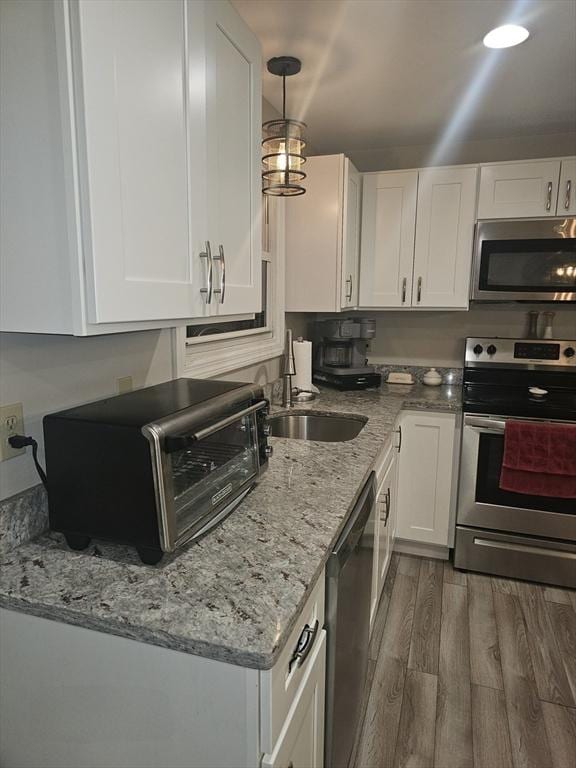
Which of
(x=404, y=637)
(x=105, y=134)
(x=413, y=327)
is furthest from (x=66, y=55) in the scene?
(x=413, y=327)

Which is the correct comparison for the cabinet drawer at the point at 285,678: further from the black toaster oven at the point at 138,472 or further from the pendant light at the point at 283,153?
the pendant light at the point at 283,153

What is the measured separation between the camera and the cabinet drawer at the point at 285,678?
823 millimetres

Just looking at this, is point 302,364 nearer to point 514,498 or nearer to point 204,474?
point 514,498

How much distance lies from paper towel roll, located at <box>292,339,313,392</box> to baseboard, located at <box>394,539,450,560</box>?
110 cm

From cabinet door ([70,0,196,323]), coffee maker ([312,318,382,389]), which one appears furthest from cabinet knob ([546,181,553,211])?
cabinet door ([70,0,196,323])

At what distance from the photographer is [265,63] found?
1991mm

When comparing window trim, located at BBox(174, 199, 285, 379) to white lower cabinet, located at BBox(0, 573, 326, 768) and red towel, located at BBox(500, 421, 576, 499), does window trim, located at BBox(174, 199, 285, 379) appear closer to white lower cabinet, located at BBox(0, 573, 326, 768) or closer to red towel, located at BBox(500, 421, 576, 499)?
white lower cabinet, located at BBox(0, 573, 326, 768)

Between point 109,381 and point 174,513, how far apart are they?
52cm

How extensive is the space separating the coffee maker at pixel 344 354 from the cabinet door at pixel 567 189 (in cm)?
115

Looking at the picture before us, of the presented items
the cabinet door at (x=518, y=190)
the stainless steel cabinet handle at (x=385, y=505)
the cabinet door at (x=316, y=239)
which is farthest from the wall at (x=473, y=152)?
the stainless steel cabinet handle at (x=385, y=505)

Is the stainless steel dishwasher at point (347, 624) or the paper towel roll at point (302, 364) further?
the paper towel roll at point (302, 364)

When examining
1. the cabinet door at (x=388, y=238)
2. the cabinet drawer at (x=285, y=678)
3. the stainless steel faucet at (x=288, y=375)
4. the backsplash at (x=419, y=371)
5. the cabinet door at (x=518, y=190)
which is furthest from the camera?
the backsplash at (x=419, y=371)

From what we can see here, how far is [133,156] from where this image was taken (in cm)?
96

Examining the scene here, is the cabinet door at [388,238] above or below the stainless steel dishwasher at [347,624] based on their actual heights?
above
